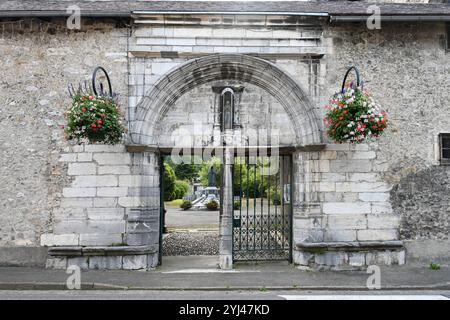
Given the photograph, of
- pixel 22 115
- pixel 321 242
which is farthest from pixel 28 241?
pixel 321 242

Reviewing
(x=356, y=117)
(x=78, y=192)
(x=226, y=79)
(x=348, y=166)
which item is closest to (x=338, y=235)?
(x=348, y=166)

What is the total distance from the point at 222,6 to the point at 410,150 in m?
5.15

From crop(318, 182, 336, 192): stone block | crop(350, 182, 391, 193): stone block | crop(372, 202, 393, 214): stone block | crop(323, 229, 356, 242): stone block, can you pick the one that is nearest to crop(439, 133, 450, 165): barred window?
crop(350, 182, 391, 193): stone block

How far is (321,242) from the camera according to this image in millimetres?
7383

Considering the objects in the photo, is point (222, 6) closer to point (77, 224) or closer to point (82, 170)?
point (82, 170)

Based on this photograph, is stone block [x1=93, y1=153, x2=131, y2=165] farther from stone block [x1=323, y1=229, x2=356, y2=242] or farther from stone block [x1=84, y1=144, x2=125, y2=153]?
stone block [x1=323, y1=229, x2=356, y2=242]

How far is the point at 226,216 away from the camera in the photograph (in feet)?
25.1

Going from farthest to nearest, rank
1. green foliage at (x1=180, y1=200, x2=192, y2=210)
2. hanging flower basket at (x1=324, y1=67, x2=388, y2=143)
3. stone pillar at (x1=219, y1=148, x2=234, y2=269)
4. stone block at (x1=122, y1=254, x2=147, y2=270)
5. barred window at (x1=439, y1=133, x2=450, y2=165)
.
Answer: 1. green foliage at (x1=180, y1=200, x2=192, y2=210)
2. barred window at (x1=439, y1=133, x2=450, y2=165)
3. stone pillar at (x1=219, y1=148, x2=234, y2=269)
4. stone block at (x1=122, y1=254, x2=147, y2=270)
5. hanging flower basket at (x1=324, y1=67, x2=388, y2=143)

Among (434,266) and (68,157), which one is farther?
(68,157)

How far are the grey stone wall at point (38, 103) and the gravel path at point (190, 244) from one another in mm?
3417

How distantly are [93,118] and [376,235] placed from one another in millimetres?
5822

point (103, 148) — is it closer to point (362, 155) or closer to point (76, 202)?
point (76, 202)

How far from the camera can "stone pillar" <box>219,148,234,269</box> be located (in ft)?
24.7

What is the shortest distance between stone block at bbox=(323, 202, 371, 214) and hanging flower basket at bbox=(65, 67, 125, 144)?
4.34 metres
